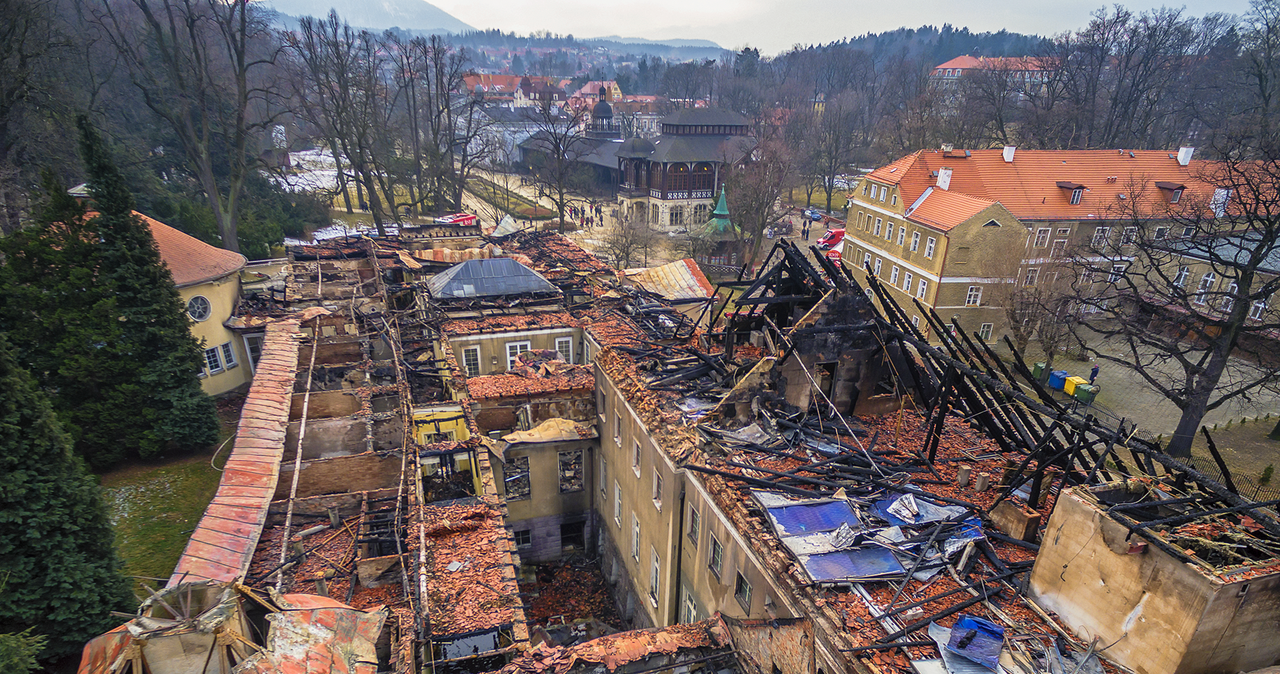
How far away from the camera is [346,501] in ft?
54.1

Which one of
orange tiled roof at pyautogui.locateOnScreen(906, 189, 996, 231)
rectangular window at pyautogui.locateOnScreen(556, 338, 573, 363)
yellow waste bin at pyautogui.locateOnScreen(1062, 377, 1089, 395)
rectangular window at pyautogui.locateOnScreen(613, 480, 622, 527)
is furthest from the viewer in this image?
orange tiled roof at pyautogui.locateOnScreen(906, 189, 996, 231)

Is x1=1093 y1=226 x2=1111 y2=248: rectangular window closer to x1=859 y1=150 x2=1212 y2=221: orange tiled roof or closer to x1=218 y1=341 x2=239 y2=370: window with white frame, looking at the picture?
x1=859 y1=150 x2=1212 y2=221: orange tiled roof

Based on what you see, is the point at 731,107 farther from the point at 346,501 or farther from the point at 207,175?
the point at 346,501

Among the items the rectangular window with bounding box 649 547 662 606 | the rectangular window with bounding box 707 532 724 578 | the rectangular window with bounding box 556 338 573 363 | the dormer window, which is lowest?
the rectangular window with bounding box 649 547 662 606

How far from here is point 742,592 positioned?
13477 mm

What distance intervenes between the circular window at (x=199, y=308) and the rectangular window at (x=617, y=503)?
21143 mm

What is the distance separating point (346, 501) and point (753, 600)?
11168 mm

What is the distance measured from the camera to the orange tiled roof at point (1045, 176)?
42.0m

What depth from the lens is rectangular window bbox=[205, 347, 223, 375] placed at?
28250 millimetres

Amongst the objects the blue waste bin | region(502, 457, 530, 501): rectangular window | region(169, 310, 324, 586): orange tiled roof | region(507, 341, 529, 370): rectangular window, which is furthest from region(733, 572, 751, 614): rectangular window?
the blue waste bin

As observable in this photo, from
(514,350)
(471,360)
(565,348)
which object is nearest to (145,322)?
(471,360)

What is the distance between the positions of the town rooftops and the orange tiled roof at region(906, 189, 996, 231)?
25.3m

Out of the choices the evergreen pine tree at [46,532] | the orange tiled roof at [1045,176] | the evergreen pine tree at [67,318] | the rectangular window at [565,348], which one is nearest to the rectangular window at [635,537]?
the rectangular window at [565,348]

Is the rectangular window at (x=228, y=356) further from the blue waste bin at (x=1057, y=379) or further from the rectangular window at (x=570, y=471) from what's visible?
the blue waste bin at (x=1057, y=379)
